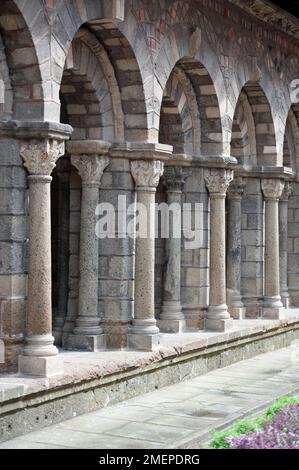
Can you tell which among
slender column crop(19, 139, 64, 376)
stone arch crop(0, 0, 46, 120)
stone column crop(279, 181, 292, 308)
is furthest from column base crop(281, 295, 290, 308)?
stone arch crop(0, 0, 46, 120)

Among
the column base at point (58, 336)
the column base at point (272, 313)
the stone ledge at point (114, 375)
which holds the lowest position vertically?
the stone ledge at point (114, 375)

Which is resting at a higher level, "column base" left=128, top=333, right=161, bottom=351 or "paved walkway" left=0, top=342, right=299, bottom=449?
"column base" left=128, top=333, right=161, bottom=351

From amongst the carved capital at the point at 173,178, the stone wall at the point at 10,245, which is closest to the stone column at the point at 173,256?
the carved capital at the point at 173,178

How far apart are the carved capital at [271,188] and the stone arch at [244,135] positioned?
1.03 feet

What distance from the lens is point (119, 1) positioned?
28.4 ft

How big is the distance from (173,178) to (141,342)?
2364 millimetres

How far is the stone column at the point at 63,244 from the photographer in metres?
9.61

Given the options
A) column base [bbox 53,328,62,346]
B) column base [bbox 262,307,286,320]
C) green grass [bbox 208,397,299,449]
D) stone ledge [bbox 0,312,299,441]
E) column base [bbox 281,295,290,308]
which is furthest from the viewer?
column base [bbox 281,295,290,308]

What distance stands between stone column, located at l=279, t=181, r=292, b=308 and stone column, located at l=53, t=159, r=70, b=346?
508 cm

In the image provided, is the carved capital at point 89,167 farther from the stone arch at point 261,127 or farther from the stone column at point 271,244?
the stone column at point 271,244

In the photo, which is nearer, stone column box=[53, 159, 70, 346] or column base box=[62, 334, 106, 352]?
column base box=[62, 334, 106, 352]

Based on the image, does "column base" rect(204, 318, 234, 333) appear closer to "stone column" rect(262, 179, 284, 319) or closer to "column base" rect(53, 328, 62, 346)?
"stone column" rect(262, 179, 284, 319)

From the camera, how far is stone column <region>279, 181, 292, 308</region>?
14117 mm

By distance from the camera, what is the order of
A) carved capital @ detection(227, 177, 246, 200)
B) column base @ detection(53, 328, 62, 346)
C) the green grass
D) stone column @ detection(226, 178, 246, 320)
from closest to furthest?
the green grass → column base @ detection(53, 328, 62, 346) → stone column @ detection(226, 178, 246, 320) → carved capital @ detection(227, 177, 246, 200)
